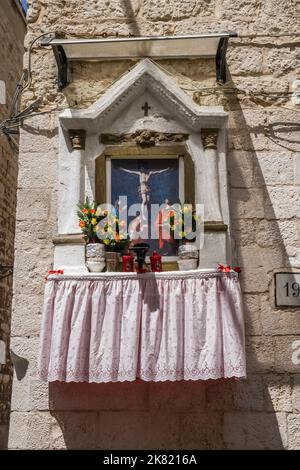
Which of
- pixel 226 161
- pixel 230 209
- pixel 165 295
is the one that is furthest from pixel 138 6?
pixel 165 295

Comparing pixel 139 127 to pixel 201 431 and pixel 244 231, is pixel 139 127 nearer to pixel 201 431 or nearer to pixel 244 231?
pixel 244 231

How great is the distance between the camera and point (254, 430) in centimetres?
412

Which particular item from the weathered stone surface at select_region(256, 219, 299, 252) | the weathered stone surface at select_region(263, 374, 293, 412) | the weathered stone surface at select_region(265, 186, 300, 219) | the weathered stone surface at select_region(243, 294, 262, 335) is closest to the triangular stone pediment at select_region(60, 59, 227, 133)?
the weathered stone surface at select_region(265, 186, 300, 219)

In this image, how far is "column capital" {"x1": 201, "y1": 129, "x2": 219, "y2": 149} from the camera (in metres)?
4.46

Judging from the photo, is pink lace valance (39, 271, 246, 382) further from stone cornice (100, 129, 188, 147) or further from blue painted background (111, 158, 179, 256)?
stone cornice (100, 129, 188, 147)

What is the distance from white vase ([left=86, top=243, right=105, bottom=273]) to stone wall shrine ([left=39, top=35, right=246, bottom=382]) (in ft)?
0.27

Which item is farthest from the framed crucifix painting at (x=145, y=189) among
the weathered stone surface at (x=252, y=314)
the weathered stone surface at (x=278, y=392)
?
the weathered stone surface at (x=278, y=392)

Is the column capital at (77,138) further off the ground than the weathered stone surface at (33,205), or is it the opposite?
the column capital at (77,138)

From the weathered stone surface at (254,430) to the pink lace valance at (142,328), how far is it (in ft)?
1.74

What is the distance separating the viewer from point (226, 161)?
4.56m

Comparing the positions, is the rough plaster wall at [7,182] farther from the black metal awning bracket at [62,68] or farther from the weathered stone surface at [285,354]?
the weathered stone surface at [285,354]

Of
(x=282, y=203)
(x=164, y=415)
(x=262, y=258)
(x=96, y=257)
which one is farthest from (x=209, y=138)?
(x=164, y=415)

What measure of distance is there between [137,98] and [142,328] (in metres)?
1.93

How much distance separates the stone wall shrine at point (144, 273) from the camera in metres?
3.85
